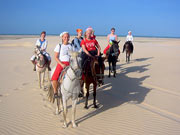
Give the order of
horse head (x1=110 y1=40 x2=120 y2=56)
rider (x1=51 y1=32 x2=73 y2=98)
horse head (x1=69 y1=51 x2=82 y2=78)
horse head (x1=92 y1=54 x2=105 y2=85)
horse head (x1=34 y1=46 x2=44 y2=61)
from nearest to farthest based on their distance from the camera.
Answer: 1. horse head (x1=69 y1=51 x2=82 y2=78)
2. rider (x1=51 y1=32 x2=73 y2=98)
3. horse head (x1=92 y1=54 x2=105 y2=85)
4. horse head (x1=34 y1=46 x2=44 y2=61)
5. horse head (x1=110 y1=40 x2=120 y2=56)

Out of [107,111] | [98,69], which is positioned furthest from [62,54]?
[107,111]

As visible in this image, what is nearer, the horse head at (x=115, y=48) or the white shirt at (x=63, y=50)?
the white shirt at (x=63, y=50)

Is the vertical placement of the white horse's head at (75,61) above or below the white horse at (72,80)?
above

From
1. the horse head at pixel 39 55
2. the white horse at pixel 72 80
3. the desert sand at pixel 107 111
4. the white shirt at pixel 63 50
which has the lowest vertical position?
the desert sand at pixel 107 111

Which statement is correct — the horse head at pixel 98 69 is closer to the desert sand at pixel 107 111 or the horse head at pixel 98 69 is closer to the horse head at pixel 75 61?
the desert sand at pixel 107 111

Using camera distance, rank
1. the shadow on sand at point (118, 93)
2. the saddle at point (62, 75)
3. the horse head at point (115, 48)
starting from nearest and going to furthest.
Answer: the saddle at point (62, 75) < the shadow on sand at point (118, 93) < the horse head at point (115, 48)

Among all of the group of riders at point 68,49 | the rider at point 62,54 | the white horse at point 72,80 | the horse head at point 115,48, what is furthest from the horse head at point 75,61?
the horse head at point 115,48

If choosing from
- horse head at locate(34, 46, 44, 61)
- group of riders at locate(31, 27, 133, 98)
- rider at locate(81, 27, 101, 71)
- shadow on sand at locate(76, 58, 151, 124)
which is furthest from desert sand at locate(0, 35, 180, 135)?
rider at locate(81, 27, 101, 71)

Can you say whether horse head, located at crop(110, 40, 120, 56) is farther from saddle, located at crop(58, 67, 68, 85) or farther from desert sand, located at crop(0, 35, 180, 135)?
saddle, located at crop(58, 67, 68, 85)

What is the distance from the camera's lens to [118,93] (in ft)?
29.7

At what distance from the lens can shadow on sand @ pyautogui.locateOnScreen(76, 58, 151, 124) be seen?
7488 mm

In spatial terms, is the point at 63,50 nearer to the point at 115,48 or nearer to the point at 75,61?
the point at 75,61

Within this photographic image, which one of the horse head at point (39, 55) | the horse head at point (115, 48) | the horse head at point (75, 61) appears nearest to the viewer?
the horse head at point (75, 61)

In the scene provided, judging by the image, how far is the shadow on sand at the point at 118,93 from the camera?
7.49 meters
